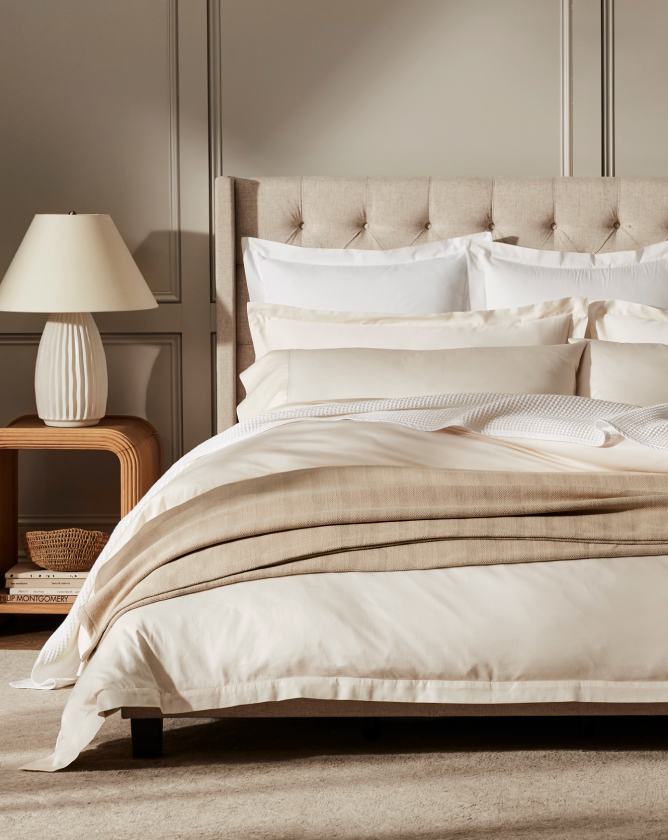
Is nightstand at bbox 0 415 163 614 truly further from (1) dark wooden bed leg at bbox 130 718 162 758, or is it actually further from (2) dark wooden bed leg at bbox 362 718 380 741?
(2) dark wooden bed leg at bbox 362 718 380 741

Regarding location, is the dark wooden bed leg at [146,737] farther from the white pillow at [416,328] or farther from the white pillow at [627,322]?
the white pillow at [627,322]

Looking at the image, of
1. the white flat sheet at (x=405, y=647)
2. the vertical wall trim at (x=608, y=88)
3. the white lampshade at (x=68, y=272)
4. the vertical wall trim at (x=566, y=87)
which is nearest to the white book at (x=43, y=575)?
the white lampshade at (x=68, y=272)

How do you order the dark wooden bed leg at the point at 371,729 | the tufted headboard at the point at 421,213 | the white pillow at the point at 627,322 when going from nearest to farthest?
the dark wooden bed leg at the point at 371,729 < the white pillow at the point at 627,322 < the tufted headboard at the point at 421,213

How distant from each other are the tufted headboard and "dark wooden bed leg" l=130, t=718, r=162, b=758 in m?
1.57

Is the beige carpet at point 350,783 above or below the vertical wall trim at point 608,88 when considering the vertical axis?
below

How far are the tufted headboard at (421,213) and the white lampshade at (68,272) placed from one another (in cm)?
41

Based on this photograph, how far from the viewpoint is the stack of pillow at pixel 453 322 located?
7.83 ft

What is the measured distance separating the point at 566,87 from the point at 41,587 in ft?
8.07

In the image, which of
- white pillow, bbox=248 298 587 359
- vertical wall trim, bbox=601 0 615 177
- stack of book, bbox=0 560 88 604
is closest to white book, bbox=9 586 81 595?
stack of book, bbox=0 560 88 604

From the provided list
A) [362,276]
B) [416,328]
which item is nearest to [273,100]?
[362,276]

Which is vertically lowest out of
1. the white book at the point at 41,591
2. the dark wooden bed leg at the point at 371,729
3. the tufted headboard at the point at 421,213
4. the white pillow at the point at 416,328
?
the dark wooden bed leg at the point at 371,729

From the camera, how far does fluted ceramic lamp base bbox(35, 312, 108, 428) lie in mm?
2725

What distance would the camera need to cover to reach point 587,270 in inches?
113

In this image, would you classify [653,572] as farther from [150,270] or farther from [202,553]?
[150,270]
